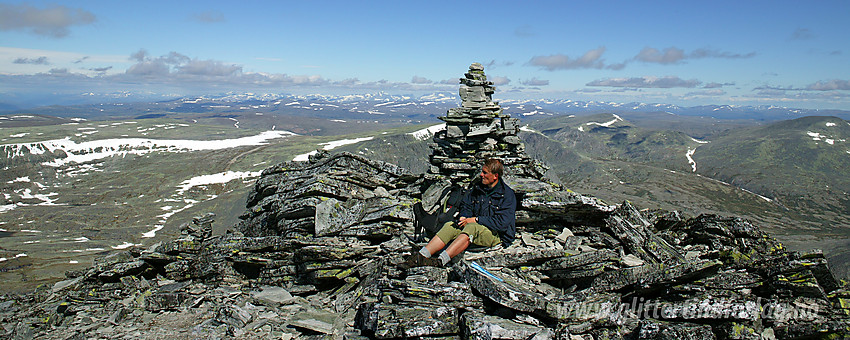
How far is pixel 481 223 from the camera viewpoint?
15.3 meters

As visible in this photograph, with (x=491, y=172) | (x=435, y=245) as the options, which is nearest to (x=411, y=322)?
(x=435, y=245)

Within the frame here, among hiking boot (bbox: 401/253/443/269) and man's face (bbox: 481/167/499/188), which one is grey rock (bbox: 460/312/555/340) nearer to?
hiking boot (bbox: 401/253/443/269)

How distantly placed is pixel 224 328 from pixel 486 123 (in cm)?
2072

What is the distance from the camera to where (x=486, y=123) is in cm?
2888

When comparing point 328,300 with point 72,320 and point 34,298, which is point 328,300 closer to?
point 72,320

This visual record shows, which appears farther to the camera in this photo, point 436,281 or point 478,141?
point 478,141

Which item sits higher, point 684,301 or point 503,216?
point 503,216

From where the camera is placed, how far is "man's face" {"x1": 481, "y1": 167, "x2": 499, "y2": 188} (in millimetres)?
15105

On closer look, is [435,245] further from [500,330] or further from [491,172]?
[500,330]

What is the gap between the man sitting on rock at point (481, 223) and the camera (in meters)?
14.6

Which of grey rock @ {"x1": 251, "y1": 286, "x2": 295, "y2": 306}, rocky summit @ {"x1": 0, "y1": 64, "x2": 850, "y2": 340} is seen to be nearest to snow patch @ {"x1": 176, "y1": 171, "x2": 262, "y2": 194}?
rocky summit @ {"x1": 0, "y1": 64, "x2": 850, "y2": 340}

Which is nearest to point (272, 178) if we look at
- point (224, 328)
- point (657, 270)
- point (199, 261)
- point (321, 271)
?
point (199, 261)

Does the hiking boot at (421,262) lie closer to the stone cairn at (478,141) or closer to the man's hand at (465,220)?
the man's hand at (465,220)

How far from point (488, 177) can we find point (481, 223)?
5.92ft
